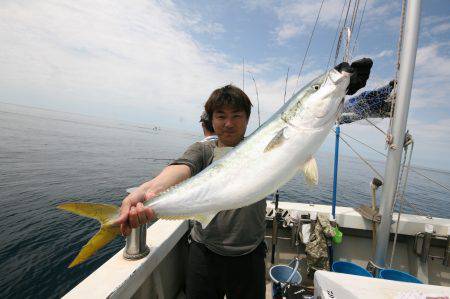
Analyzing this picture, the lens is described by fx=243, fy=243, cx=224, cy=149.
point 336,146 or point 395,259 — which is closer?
point 395,259

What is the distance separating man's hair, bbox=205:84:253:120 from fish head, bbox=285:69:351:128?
3.57 ft

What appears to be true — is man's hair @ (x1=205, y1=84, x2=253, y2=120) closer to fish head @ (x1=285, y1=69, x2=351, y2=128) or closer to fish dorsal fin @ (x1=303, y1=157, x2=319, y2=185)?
fish head @ (x1=285, y1=69, x2=351, y2=128)

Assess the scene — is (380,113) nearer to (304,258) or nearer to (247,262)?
(304,258)

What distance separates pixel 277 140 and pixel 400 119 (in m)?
3.83

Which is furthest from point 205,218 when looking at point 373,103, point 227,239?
point 373,103

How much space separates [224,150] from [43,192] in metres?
18.7

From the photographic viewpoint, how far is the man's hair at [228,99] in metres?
3.15

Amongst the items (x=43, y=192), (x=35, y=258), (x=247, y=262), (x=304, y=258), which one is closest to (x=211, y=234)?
(x=247, y=262)

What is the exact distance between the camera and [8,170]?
20.1 metres

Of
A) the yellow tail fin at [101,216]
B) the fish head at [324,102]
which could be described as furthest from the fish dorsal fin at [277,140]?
the yellow tail fin at [101,216]

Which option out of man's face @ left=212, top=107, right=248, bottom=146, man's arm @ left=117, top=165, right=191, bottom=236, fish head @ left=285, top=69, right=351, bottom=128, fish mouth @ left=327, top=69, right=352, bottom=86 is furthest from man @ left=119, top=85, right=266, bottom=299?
fish mouth @ left=327, top=69, right=352, bottom=86

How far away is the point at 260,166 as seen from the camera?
7.14 ft

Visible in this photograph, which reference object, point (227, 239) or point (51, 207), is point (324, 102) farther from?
point (51, 207)

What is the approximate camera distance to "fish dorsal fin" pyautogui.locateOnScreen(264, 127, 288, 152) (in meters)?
2.19
